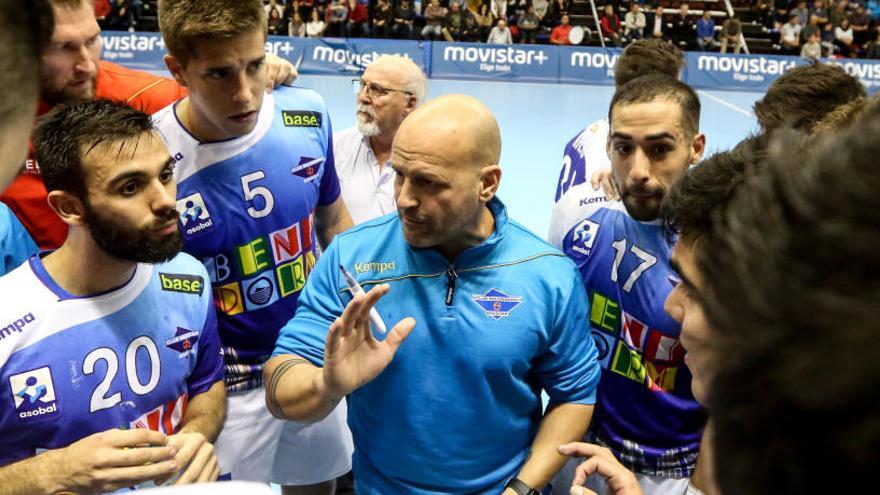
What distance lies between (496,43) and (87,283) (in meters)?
18.1

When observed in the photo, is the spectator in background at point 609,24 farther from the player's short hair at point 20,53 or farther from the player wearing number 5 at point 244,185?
the player's short hair at point 20,53

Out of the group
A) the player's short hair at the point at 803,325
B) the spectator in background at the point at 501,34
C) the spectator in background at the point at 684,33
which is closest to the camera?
the player's short hair at the point at 803,325

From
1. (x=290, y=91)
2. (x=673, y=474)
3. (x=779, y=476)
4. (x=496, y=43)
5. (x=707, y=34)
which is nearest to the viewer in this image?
(x=779, y=476)

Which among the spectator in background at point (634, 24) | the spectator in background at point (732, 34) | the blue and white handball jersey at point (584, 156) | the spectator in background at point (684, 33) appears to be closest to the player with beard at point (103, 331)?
the blue and white handball jersey at point (584, 156)

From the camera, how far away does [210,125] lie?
291 cm

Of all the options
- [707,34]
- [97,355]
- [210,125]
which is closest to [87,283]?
[97,355]

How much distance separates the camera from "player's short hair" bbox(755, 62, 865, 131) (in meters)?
2.96

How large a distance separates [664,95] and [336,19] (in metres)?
18.6

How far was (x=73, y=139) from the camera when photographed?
226cm

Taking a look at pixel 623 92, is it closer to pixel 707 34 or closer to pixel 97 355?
pixel 97 355

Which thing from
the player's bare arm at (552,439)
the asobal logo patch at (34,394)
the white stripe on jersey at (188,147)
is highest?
the white stripe on jersey at (188,147)

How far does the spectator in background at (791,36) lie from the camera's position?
829 inches

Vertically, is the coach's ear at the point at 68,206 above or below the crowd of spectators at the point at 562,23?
above

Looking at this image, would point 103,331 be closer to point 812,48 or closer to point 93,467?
point 93,467
